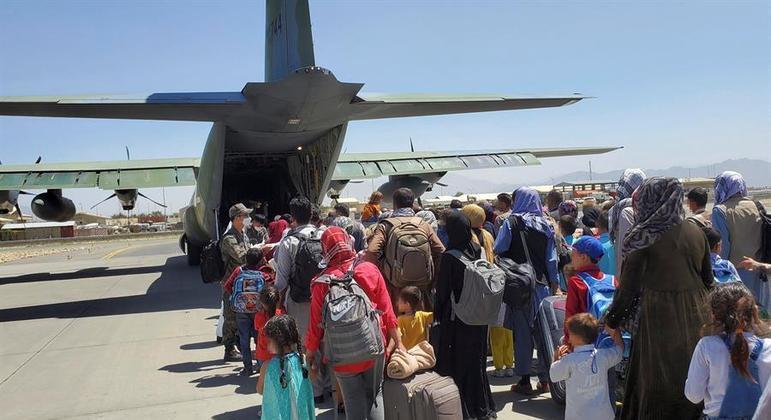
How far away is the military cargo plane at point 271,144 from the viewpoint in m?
8.84

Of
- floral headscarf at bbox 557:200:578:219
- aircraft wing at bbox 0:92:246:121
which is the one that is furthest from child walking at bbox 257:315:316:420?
aircraft wing at bbox 0:92:246:121

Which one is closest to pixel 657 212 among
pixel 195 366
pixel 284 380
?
pixel 284 380

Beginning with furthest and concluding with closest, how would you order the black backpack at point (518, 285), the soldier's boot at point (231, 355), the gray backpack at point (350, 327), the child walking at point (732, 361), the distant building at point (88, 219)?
the distant building at point (88, 219)
the soldier's boot at point (231, 355)
the black backpack at point (518, 285)
the gray backpack at point (350, 327)
the child walking at point (732, 361)

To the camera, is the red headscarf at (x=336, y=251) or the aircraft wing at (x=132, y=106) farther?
the aircraft wing at (x=132, y=106)

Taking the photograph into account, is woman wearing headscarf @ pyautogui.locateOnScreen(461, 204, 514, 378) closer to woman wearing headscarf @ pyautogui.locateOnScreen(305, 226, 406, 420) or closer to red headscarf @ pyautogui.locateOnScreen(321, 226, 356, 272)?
red headscarf @ pyautogui.locateOnScreen(321, 226, 356, 272)

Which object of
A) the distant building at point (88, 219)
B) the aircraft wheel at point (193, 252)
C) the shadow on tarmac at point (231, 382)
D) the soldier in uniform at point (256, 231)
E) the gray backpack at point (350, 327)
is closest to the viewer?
the gray backpack at point (350, 327)

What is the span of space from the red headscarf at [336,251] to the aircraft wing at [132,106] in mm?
5723

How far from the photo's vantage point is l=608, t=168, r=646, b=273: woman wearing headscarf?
434 centimetres

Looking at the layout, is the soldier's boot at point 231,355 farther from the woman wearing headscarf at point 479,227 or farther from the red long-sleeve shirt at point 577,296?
the red long-sleeve shirt at point 577,296

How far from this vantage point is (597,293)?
147 inches

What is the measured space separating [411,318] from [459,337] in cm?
37

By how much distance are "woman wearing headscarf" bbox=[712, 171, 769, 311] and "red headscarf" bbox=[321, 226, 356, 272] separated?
340cm

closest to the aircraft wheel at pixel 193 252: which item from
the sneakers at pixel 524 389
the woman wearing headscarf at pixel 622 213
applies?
the sneakers at pixel 524 389

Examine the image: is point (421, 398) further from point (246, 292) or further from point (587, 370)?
point (246, 292)
